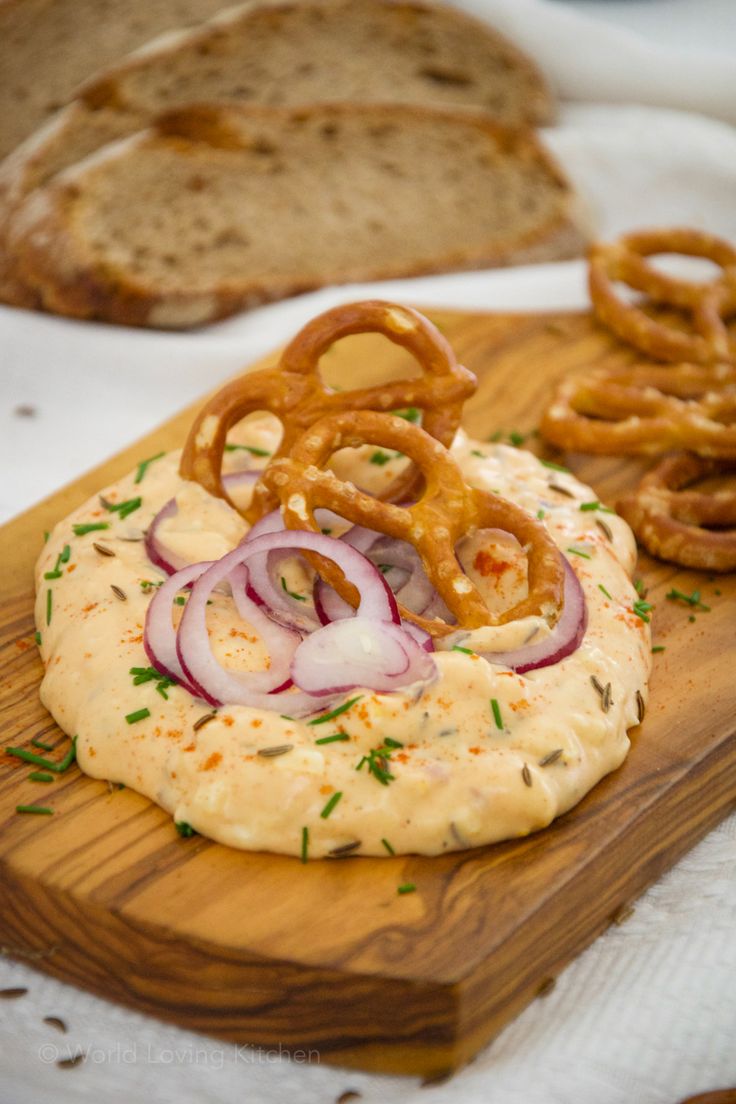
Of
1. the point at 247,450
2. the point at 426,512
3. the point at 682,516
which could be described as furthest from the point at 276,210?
the point at 426,512

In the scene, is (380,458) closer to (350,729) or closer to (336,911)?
(350,729)

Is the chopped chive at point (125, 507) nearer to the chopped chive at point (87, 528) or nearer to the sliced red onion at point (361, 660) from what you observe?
the chopped chive at point (87, 528)

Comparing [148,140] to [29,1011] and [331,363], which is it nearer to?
[331,363]

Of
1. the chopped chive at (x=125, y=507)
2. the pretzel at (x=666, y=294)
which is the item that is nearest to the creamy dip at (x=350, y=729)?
the chopped chive at (x=125, y=507)

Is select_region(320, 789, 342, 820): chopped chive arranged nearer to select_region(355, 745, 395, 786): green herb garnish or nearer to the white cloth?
select_region(355, 745, 395, 786): green herb garnish

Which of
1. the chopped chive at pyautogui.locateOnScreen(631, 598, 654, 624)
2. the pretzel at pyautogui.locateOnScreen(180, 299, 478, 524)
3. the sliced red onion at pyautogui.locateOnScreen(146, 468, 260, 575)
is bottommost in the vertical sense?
the chopped chive at pyautogui.locateOnScreen(631, 598, 654, 624)

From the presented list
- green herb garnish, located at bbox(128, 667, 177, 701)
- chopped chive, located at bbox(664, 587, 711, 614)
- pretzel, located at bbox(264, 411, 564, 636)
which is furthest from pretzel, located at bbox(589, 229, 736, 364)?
green herb garnish, located at bbox(128, 667, 177, 701)

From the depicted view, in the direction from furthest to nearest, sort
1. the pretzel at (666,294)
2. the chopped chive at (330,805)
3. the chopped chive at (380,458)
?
the pretzel at (666,294) → the chopped chive at (380,458) → the chopped chive at (330,805)
